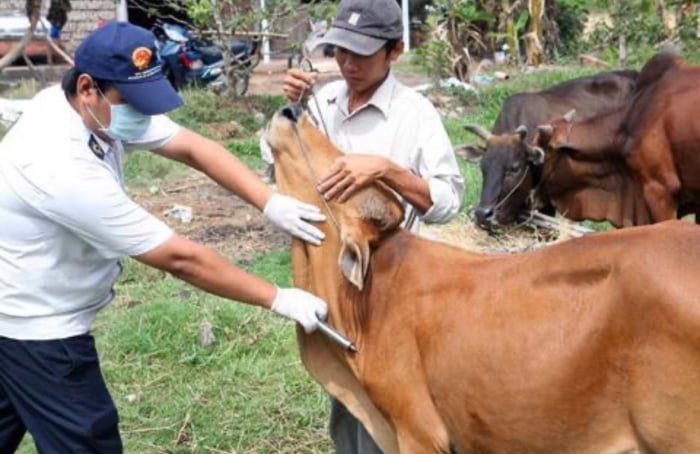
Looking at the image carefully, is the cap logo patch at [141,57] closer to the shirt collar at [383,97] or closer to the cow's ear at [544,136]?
the shirt collar at [383,97]

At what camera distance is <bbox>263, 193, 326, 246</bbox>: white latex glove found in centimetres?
329

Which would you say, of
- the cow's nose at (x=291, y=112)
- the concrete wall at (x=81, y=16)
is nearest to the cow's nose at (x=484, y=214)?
the cow's nose at (x=291, y=112)

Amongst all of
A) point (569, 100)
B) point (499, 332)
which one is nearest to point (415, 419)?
point (499, 332)

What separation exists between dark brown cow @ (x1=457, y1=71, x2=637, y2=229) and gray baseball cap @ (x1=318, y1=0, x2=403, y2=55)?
4.85 m

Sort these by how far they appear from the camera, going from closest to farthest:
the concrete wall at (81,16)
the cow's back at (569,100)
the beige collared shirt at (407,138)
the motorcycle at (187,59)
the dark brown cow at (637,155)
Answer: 1. the beige collared shirt at (407,138)
2. the dark brown cow at (637,155)
3. the cow's back at (569,100)
4. the motorcycle at (187,59)
5. the concrete wall at (81,16)

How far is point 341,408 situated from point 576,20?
57.4 ft

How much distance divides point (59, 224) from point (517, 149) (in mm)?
5639

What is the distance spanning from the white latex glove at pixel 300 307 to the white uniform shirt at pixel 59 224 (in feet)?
1.30

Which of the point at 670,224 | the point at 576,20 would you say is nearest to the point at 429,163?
the point at 670,224

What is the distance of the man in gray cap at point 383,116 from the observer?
3436mm

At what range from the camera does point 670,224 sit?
2854mm

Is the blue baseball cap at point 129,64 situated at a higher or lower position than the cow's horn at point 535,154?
higher

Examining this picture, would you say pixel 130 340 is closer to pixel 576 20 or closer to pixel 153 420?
pixel 153 420

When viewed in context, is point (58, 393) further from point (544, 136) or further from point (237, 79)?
point (237, 79)
